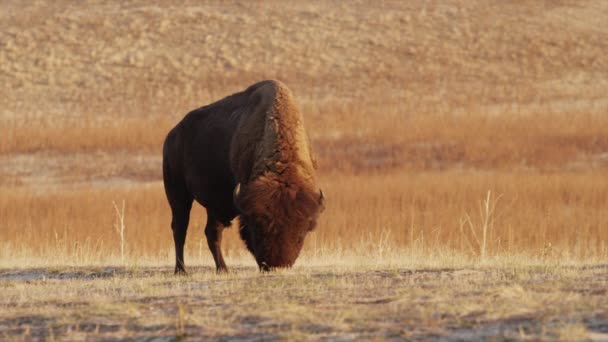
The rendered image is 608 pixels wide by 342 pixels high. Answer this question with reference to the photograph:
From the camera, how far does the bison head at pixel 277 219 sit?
1094 centimetres

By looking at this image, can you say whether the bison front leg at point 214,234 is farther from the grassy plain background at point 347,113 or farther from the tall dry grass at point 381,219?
the grassy plain background at point 347,113

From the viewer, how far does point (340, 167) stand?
3056 cm

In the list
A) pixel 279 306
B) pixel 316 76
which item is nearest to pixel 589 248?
pixel 279 306

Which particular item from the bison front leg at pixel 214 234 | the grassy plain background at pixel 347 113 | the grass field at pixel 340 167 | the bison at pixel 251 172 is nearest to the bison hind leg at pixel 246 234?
the bison at pixel 251 172

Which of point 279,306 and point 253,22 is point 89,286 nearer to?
point 279,306

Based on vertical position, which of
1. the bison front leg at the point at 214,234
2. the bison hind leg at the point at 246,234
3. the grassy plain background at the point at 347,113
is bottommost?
the grassy plain background at the point at 347,113

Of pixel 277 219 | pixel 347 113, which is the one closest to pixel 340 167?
pixel 347 113

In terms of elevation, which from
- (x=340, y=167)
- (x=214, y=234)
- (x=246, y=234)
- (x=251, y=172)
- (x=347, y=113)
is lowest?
(x=340, y=167)

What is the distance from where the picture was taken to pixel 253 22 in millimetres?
53375

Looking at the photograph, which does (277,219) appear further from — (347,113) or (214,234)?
(347,113)

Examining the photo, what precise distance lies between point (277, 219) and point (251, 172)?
49.0 inches

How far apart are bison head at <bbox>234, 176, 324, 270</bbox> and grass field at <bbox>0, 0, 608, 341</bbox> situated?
0.79ft

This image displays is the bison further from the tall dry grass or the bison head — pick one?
the tall dry grass

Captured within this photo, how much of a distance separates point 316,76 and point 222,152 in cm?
3424
